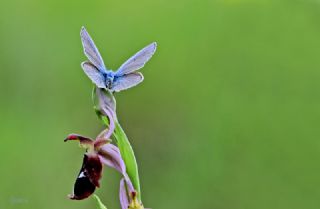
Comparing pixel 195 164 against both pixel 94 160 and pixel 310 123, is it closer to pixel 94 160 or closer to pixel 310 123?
pixel 310 123

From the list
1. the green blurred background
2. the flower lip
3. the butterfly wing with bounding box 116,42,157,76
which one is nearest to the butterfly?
the butterfly wing with bounding box 116,42,157,76

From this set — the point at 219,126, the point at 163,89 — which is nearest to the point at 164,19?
the point at 163,89

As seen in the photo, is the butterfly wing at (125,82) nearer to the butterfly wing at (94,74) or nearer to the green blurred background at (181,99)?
the butterfly wing at (94,74)

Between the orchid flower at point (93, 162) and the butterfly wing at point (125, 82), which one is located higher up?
the butterfly wing at point (125, 82)

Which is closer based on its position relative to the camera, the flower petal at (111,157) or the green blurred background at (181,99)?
the flower petal at (111,157)

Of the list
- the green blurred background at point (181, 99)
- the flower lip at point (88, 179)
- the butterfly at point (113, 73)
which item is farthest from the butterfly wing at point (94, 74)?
the green blurred background at point (181, 99)

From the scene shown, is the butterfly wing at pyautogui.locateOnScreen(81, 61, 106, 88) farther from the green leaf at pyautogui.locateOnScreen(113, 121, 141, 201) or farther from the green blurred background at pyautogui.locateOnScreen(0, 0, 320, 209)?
the green blurred background at pyautogui.locateOnScreen(0, 0, 320, 209)

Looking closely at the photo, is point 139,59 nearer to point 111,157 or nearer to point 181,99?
point 111,157
